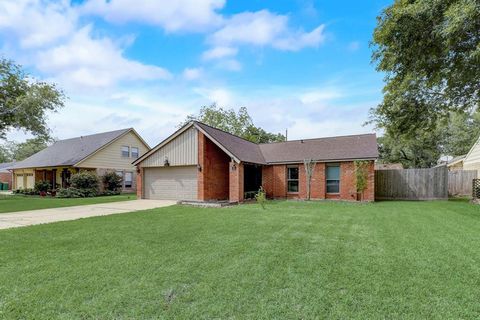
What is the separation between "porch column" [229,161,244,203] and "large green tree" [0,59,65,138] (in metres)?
13.7

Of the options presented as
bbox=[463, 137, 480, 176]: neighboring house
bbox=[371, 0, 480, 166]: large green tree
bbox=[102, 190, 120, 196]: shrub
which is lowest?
bbox=[102, 190, 120, 196]: shrub

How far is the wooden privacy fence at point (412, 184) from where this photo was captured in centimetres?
1622

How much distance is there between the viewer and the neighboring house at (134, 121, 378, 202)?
50.4 feet

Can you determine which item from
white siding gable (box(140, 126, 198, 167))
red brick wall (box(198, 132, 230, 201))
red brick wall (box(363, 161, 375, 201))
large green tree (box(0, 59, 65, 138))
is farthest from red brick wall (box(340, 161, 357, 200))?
large green tree (box(0, 59, 65, 138))

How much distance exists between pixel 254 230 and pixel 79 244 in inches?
167

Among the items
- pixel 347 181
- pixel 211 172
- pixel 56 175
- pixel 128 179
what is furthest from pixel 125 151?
pixel 347 181

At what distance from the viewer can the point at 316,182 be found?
53.9 feet

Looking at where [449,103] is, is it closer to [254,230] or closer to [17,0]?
[254,230]

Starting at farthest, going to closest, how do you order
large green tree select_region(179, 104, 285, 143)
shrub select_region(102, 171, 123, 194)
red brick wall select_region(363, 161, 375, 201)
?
large green tree select_region(179, 104, 285, 143)
shrub select_region(102, 171, 123, 194)
red brick wall select_region(363, 161, 375, 201)

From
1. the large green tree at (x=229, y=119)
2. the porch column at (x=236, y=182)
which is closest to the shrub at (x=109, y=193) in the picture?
the porch column at (x=236, y=182)

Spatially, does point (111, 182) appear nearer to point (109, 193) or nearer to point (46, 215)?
point (109, 193)

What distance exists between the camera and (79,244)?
19.9 ft

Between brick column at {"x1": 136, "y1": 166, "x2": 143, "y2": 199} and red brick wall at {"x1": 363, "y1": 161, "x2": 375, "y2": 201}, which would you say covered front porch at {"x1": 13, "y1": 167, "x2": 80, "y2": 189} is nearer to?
brick column at {"x1": 136, "y1": 166, "x2": 143, "y2": 199}

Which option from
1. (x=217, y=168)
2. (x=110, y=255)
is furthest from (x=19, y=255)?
(x=217, y=168)
